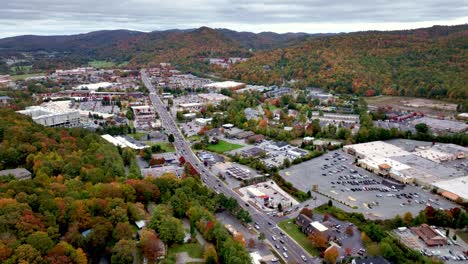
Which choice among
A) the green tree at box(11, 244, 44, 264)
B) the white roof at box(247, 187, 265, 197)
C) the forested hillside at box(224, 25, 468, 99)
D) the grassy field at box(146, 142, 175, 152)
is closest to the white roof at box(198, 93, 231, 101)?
the forested hillside at box(224, 25, 468, 99)

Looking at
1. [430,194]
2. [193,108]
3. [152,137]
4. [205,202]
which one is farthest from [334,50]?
[205,202]

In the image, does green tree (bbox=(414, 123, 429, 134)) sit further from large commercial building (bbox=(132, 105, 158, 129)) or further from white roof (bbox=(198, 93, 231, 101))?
white roof (bbox=(198, 93, 231, 101))

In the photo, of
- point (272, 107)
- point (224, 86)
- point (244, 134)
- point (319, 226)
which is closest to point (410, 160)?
point (319, 226)

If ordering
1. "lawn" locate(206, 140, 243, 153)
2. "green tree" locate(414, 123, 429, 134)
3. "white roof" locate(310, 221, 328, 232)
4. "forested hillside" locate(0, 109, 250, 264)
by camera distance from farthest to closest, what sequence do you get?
1. "green tree" locate(414, 123, 429, 134)
2. "lawn" locate(206, 140, 243, 153)
3. "white roof" locate(310, 221, 328, 232)
4. "forested hillside" locate(0, 109, 250, 264)

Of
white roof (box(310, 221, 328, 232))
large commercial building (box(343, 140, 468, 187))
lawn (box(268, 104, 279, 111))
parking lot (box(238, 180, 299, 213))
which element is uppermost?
white roof (box(310, 221, 328, 232))

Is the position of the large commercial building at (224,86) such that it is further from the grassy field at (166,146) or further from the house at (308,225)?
the house at (308,225)

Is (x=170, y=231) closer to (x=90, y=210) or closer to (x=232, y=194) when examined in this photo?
(x=90, y=210)

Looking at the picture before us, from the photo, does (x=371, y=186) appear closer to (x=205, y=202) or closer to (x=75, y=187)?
(x=205, y=202)
